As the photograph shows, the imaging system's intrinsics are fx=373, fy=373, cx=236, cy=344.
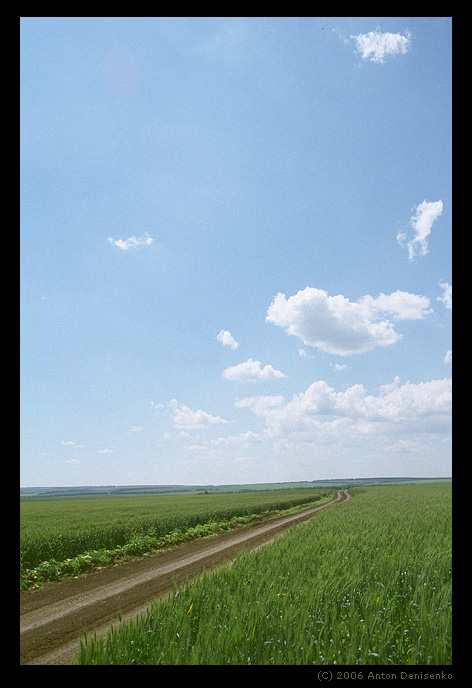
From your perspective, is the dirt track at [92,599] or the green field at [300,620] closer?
the green field at [300,620]

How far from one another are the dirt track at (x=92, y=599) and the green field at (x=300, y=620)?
817 mm

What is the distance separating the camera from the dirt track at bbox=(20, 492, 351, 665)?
7762 mm

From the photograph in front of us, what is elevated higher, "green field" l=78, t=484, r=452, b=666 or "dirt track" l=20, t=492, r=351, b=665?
"green field" l=78, t=484, r=452, b=666

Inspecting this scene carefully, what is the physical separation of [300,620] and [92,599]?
8.69 meters

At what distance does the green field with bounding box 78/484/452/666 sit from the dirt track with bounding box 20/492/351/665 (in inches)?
32.2

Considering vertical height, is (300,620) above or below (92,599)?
above

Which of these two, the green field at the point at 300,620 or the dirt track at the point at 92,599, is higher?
the green field at the point at 300,620

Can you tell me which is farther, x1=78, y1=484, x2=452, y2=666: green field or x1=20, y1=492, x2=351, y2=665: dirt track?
x1=20, y1=492, x2=351, y2=665: dirt track

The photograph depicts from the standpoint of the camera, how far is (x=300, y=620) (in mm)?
5480

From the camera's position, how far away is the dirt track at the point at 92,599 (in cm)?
776

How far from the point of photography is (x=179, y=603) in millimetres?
6973
